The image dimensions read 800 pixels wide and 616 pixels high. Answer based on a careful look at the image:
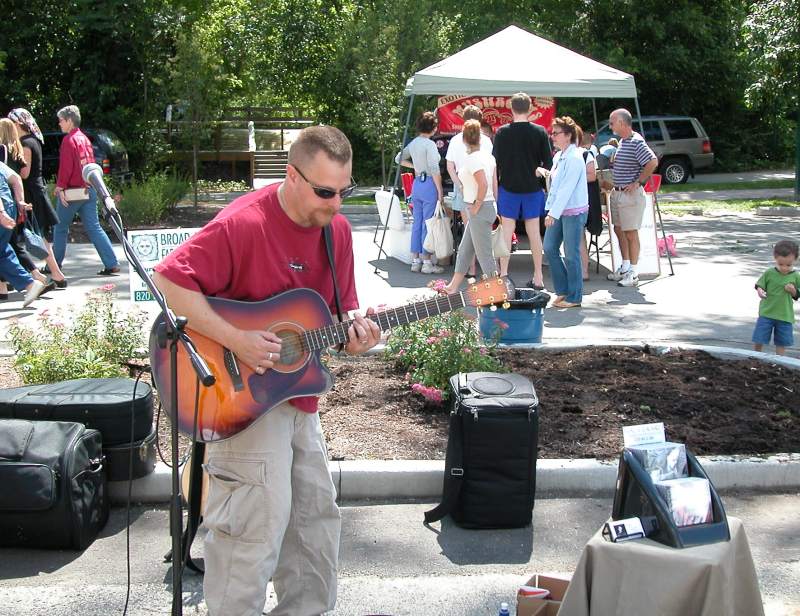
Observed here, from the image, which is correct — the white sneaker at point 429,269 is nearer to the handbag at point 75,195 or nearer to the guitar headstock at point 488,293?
the handbag at point 75,195

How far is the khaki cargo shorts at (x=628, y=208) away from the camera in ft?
35.8

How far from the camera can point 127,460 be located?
195 inches

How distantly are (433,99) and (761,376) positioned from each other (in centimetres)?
2080

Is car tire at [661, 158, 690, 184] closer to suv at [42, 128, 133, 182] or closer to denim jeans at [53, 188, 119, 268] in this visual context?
suv at [42, 128, 133, 182]

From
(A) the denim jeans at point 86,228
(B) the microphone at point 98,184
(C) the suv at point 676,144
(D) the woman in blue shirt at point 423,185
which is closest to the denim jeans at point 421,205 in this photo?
(D) the woman in blue shirt at point 423,185

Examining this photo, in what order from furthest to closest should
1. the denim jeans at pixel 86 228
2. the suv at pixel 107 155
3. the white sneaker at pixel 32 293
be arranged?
the suv at pixel 107 155, the denim jeans at pixel 86 228, the white sneaker at pixel 32 293

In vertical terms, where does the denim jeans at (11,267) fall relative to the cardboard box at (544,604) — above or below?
above

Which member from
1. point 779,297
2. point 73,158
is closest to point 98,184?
point 779,297

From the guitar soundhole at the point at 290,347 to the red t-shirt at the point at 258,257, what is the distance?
15 cm

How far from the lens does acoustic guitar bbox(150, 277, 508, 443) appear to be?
350 centimetres

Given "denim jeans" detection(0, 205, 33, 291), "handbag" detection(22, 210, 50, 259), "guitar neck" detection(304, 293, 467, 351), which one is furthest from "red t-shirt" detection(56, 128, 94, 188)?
"guitar neck" detection(304, 293, 467, 351)

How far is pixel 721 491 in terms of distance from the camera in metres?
5.33

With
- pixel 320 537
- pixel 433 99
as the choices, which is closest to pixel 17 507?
pixel 320 537

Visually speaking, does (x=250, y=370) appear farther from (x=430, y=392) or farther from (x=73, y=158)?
(x=73, y=158)
